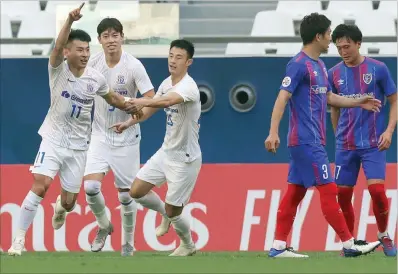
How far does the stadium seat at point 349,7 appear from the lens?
1717 centimetres

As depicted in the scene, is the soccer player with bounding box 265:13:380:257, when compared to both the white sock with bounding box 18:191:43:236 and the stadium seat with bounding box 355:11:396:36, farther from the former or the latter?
the stadium seat with bounding box 355:11:396:36

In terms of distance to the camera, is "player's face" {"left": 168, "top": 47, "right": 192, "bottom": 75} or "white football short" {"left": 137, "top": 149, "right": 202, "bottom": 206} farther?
"white football short" {"left": 137, "top": 149, "right": 202, "bottom": 206}

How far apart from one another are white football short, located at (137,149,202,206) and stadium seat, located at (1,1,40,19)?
499 centimetres

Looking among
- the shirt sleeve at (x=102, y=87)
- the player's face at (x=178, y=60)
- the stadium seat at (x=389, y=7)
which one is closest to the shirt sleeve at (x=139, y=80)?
the player's face at (x=178, y=60)

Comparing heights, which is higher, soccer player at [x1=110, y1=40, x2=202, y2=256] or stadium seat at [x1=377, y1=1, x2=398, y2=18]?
stadium seat at [x1=377, y1=1, x2=398, y2=18]

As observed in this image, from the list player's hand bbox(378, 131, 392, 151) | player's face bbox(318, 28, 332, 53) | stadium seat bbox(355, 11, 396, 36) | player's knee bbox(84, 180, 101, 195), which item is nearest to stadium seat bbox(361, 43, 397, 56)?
stadium seat bbox(355, 11, 396, 36)

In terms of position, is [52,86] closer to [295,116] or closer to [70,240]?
[295,116]

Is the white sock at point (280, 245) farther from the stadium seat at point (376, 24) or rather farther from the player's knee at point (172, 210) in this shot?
the stadium seat at point (376, 24)

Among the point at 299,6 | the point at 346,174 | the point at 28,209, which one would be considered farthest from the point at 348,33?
the point at 299,6

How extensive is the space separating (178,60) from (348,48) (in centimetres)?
147

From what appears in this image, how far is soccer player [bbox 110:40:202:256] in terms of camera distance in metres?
12.7

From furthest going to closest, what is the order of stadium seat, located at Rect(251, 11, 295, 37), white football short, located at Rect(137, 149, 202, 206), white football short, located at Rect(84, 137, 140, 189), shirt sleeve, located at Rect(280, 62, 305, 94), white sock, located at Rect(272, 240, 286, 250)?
stadium seat, located at Rect(251, 11, 295, 37)
white football short, located at Rect(84, 137, 140, 189)
white football short, located at Rect(137, 149, 202, 206)
white sock, located at Rect(272, 240, 286, 250)
shirt sleeve, located at Rect(280, 62, 305, 94)

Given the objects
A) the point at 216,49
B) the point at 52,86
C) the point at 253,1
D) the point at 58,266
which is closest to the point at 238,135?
the point at 216,49

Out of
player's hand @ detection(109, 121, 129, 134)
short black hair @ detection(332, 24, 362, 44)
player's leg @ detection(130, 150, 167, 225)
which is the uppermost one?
short black hair @ detection(332, 24, 362, 44)
